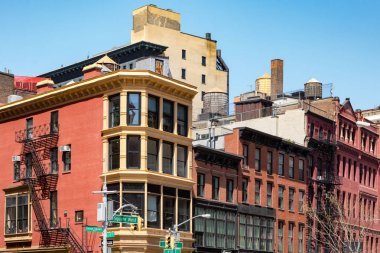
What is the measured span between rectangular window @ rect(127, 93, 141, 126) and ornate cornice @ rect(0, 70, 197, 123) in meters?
0.82

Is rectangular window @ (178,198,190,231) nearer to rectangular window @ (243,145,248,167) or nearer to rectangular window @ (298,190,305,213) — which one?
rectangular window @ (243,145,248,167)

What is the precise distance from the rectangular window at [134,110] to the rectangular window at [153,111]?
958 mm

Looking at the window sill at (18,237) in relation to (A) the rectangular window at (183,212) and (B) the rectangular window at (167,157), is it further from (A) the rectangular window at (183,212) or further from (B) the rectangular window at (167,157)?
(B) the rectangular window at (167,157)

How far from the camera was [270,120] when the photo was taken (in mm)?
79125

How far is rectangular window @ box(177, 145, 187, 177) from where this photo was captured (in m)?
58.8

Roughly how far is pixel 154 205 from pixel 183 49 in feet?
193

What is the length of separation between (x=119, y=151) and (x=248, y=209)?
17.0 meters

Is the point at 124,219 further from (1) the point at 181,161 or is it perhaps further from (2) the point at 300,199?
(2) the point at 300,199

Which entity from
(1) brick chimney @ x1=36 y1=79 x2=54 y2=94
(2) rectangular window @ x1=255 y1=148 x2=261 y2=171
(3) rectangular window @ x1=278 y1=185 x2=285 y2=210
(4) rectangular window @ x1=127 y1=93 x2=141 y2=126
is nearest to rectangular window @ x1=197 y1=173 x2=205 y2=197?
(2) rectangular window @ x1=255 y1=148 x2=261 y2=171

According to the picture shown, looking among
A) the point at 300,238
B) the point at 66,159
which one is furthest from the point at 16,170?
the point at 300,238

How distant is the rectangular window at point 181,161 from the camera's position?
5884cm

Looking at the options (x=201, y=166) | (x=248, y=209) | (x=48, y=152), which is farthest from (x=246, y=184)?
(x=48, y=152)

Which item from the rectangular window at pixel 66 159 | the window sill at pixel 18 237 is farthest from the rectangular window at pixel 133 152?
the window sill at pixel 18 237

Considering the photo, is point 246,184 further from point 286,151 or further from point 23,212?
point 23,212
